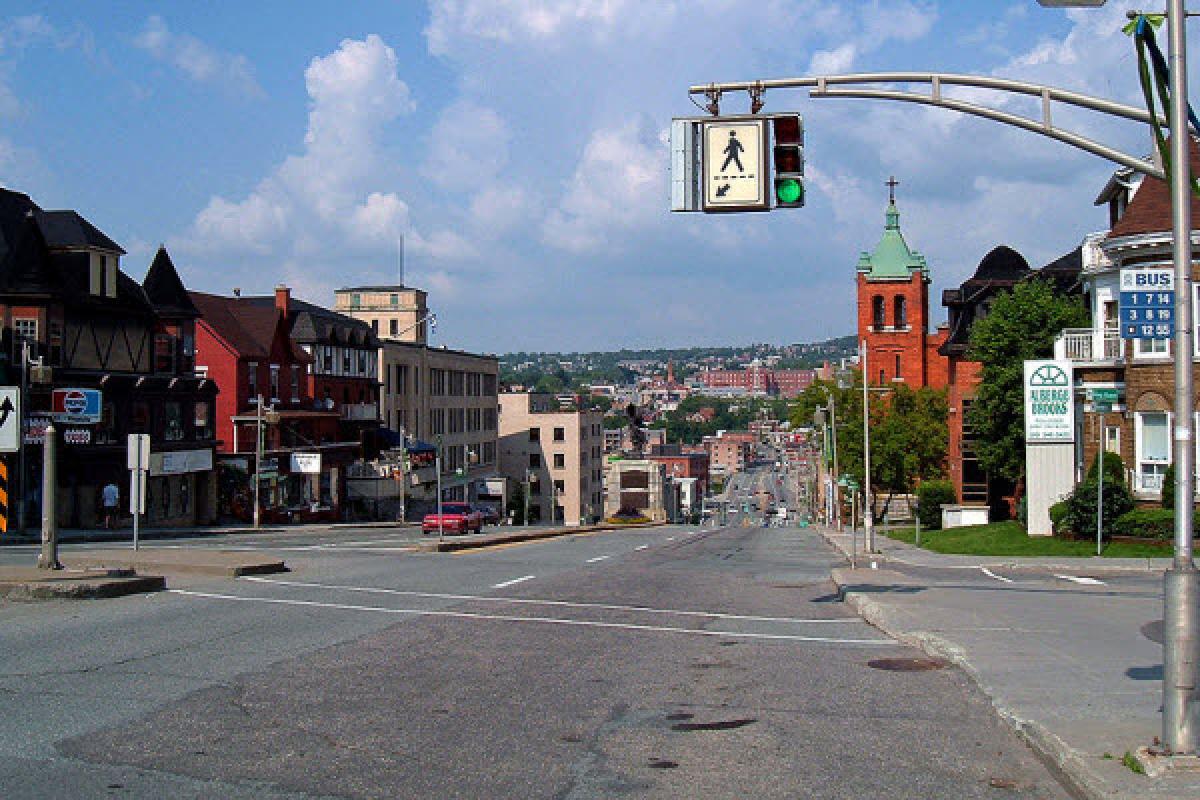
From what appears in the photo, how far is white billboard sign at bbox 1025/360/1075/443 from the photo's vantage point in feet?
131

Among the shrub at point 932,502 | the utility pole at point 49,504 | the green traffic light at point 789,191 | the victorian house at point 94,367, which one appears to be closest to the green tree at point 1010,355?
the shrub at point 932,502

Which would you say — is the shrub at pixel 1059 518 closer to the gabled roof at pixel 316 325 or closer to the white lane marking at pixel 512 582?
the white lane marking at pixel 512 582

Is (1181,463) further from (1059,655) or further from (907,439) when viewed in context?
(907,439)

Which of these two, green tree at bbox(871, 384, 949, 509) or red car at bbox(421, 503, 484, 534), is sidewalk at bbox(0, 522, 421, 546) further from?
green tree at bbox(871, 384, 949, 509)

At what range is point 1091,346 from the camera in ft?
140

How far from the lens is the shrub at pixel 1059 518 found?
3866 cm

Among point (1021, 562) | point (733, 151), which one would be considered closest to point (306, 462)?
point (1021, 562)

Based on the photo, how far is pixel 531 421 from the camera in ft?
446

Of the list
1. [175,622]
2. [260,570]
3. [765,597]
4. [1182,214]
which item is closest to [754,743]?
[1182,214]

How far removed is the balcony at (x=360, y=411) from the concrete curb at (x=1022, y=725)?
68.6 metres

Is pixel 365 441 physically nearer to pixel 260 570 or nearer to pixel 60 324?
pixel 60 324

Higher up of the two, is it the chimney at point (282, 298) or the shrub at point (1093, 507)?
the chimney at point (282, 298)

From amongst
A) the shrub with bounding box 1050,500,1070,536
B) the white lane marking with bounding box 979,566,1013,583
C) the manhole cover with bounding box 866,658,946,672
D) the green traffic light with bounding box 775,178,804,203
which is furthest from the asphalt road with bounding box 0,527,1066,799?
the shrub with bounding box 1050,500,1070,536

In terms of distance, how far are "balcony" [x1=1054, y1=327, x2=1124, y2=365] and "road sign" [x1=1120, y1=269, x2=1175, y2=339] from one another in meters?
29.4
